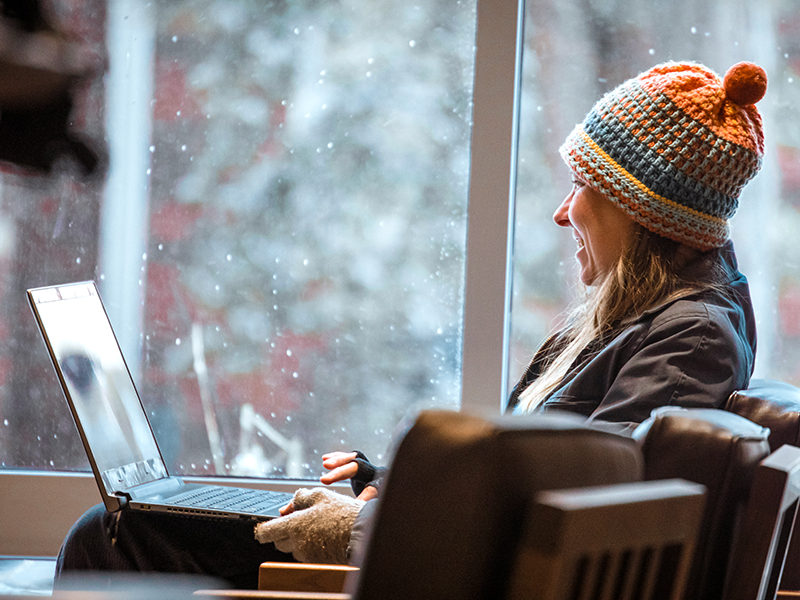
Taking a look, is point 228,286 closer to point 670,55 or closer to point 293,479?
point 293,479

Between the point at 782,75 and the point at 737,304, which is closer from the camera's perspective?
the point at 737,304

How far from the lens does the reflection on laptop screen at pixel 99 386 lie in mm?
1464

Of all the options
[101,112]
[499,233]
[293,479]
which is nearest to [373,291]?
[499,233]

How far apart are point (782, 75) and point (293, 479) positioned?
1.82m

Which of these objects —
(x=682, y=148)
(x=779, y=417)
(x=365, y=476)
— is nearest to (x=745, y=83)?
(x=682, y=148)

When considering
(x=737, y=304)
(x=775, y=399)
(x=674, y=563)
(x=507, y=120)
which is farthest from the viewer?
(x=507, y=120)

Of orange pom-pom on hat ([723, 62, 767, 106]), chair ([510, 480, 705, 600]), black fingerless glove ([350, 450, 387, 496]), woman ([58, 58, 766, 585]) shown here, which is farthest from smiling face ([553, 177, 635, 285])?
chair ([510, 480, 705, 600])

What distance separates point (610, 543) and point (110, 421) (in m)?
1.30

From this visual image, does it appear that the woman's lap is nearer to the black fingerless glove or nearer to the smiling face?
the black fingerless glove

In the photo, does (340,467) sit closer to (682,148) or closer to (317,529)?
(317,529)

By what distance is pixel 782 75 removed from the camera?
2.19 meters

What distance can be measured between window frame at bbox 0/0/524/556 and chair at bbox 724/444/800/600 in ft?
4.88

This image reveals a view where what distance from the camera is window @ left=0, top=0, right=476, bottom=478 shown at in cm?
228

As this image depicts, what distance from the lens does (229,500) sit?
1.47m
